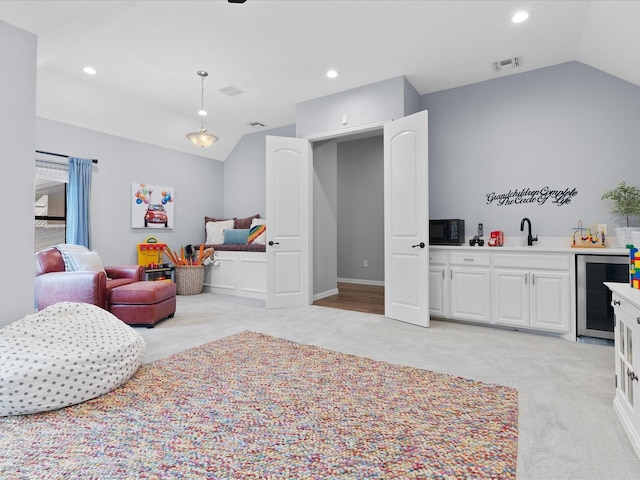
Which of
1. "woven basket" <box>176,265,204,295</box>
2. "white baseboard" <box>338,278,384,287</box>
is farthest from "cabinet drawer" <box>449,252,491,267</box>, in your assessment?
"woven basket" <box>176,265,204,295</box>

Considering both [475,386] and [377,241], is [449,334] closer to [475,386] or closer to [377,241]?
[475,386]

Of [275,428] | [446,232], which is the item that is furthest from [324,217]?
[275,428]

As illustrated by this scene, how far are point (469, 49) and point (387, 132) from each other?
115 centimetres

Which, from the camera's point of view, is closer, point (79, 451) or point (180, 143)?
point (79, 451)

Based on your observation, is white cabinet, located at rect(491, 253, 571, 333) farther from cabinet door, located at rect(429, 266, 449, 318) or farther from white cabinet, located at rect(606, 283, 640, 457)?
white cabinet, located at rect(606, 283, 640, 457)

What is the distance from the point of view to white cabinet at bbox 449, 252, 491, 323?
360 centimetres

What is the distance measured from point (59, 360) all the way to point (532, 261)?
12.9 feet

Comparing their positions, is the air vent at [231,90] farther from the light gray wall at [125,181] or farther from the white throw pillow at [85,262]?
the white throw pillow at [85,262]

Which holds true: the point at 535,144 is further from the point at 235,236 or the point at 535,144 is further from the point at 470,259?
the point at 235,236

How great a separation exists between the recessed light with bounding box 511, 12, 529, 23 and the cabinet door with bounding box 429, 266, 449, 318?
246 cm

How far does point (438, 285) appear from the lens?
391 centimetres

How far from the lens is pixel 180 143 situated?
5949mm

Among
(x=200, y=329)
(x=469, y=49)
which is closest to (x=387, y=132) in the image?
(x=469, y=49)

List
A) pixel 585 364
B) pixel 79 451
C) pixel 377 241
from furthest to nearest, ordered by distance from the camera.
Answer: pixel 377 241 < pixel 585 364 < pixel 79 451
